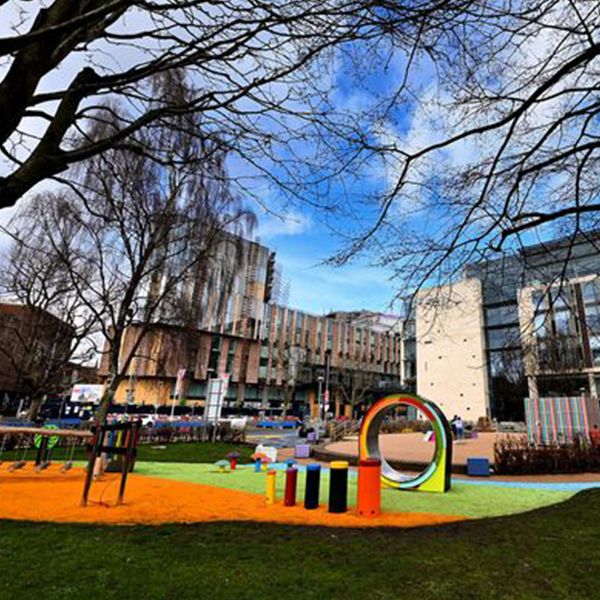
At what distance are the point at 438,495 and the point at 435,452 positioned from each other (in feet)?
3.79

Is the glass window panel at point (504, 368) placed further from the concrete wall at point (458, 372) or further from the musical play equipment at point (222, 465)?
the musical play equipment at point (222, 465)

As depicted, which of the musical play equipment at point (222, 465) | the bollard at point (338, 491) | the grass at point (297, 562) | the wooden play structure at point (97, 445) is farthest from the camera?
the musical play equipment at point (222, 465)

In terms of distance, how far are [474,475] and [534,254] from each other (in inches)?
406

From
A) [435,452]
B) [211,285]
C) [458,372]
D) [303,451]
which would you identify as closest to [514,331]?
[435,452]

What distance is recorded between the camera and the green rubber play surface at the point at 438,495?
28.1 feet

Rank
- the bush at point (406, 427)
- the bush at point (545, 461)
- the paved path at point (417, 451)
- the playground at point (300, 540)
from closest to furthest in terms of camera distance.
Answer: the playground at point (300, 540) < the bush at point (545, 461) < the paved path at point (417, 451) < the bush at point (406, 427)

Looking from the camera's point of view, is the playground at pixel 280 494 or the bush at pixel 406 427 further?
the bush at pixel 406 427

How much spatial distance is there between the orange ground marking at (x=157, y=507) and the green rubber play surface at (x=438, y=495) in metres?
0.86

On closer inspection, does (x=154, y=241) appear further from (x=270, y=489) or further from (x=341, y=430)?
(x=341, y=430)

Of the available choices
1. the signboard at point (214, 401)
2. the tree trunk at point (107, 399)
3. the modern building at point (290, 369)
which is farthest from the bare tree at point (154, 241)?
the modern building at point (290, 369)

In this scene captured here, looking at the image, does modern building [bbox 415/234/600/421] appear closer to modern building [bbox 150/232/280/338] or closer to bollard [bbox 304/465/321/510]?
bollard [bbox 304/465/321/510]

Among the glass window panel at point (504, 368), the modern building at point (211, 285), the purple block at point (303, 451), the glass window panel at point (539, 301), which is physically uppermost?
the glass window panel at point (504, 368)

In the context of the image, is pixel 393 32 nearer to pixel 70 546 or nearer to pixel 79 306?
pixel 70 546

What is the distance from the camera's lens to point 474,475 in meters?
14.3
